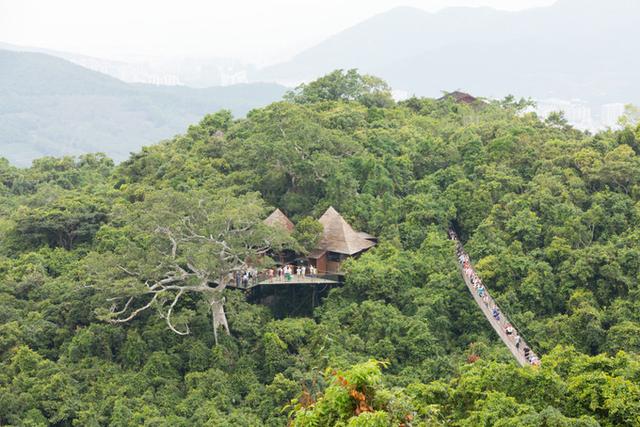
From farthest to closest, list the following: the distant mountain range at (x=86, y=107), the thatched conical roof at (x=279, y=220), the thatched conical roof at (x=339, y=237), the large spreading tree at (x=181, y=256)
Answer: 1. the distant mountain range at (x=86, y=107)
2. the thatched conical roof at (x=279, y=220)
3. the thatched conical roof at (x=339, y=237)
4. the large spreading tree at (x=181, y=256)

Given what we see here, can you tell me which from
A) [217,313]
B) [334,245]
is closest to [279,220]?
[334,245]

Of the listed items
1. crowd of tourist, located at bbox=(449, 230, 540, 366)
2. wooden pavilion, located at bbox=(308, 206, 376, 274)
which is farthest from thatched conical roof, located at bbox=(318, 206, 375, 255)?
crowd of tourist, located at bbox=(449, 230, 540, 366)

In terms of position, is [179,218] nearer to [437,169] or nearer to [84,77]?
[437,169]

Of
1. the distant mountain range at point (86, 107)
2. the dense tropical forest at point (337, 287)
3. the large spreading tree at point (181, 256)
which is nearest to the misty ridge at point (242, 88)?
the distant mountain range at point (86, 107)

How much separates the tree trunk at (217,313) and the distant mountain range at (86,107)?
343 feet

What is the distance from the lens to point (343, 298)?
24.1 meters

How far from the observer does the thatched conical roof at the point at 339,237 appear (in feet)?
82.1

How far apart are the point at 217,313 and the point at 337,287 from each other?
11.8 feet

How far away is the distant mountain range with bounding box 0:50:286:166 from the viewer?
13162 cm

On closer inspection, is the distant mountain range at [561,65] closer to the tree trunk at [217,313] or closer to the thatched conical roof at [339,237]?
the thatched conical roof at [339,237]

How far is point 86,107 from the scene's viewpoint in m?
143

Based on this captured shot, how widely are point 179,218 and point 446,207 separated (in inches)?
346

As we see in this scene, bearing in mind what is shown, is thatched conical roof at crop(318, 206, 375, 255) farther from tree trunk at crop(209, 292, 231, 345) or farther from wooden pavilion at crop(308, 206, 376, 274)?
tree trunk at crop(209, 292, 231, 345)

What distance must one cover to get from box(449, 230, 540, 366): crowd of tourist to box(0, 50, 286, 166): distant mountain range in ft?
343
